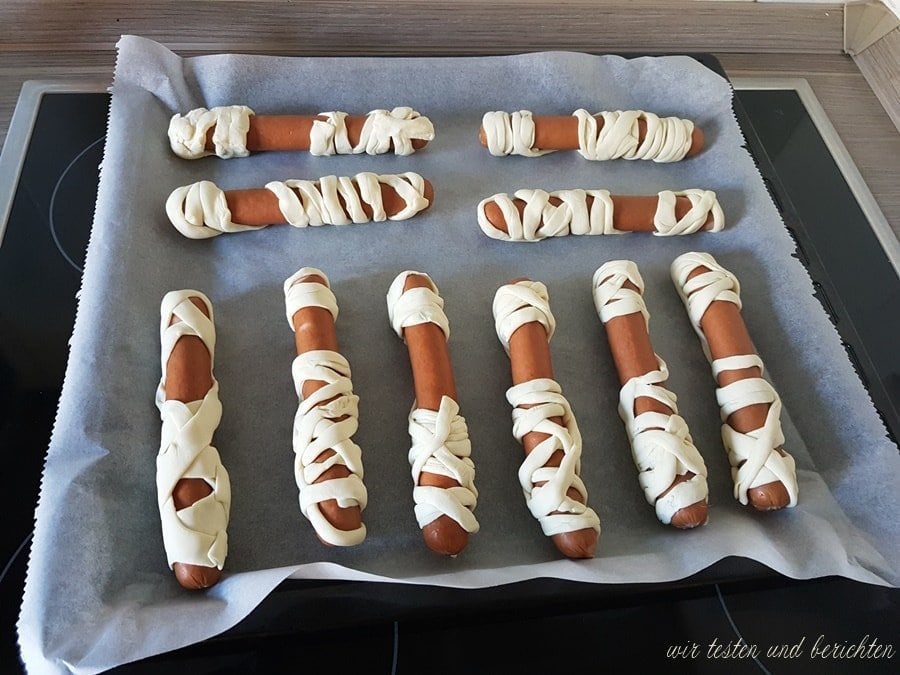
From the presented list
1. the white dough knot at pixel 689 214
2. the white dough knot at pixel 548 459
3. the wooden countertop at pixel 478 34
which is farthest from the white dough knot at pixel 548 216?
the wooden countertop at pixel 478 34

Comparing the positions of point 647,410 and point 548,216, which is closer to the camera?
point 647,410

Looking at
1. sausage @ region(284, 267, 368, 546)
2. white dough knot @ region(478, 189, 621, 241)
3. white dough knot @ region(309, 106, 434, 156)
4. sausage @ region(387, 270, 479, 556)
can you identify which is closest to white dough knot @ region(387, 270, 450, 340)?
sausage @ region(387, 270, 479, 556)

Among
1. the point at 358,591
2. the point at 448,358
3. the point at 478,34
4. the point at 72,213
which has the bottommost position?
the point at 358,591

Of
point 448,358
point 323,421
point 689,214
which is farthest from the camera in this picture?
point 689,214

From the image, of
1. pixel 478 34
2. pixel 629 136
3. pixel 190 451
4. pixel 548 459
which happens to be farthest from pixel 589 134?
pixel 190 451

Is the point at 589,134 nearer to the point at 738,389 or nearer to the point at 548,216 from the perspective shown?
the point at 548,216

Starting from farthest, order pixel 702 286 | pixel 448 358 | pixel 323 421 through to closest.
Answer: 1. pixel 702 286
2. pixel 448 358
3. pixel 323 421

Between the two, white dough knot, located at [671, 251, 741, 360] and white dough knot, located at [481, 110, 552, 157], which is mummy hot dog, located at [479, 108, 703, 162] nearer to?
white dough knot, located at [481, 110, 552, 157]

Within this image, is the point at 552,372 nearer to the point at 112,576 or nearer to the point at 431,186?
the point at 431,186
